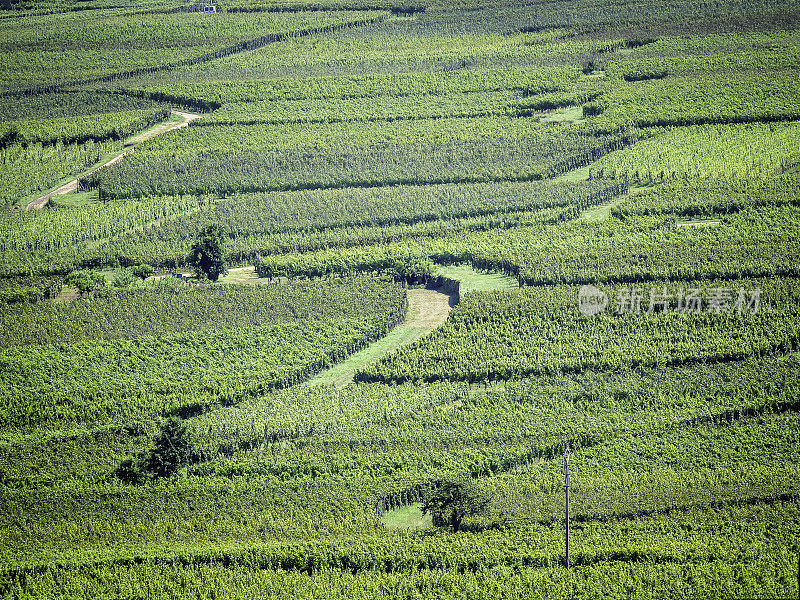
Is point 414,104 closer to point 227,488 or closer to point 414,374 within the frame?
point 414,374

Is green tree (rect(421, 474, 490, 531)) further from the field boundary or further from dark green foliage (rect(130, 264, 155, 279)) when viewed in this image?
the field boundary

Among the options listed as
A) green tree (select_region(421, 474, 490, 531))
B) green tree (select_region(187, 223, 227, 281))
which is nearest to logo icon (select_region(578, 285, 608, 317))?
green tree (select_region(421, 474, 490, 531))

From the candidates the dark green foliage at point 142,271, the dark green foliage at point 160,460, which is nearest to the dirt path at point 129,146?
the dark green foliage at point 142,271

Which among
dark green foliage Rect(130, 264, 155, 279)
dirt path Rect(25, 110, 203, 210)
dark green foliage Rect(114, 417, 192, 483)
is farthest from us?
dirt path Rect(25, 110, 203, 210)

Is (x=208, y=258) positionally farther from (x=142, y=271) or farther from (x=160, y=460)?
(x=160, y=460)

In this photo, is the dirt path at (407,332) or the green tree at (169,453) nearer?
the green tree at (169,453)

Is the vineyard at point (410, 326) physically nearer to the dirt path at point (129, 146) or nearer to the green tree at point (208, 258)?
the green tree at point (208, 258)

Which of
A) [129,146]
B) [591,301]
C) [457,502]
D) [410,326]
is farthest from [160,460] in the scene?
[129,146]
